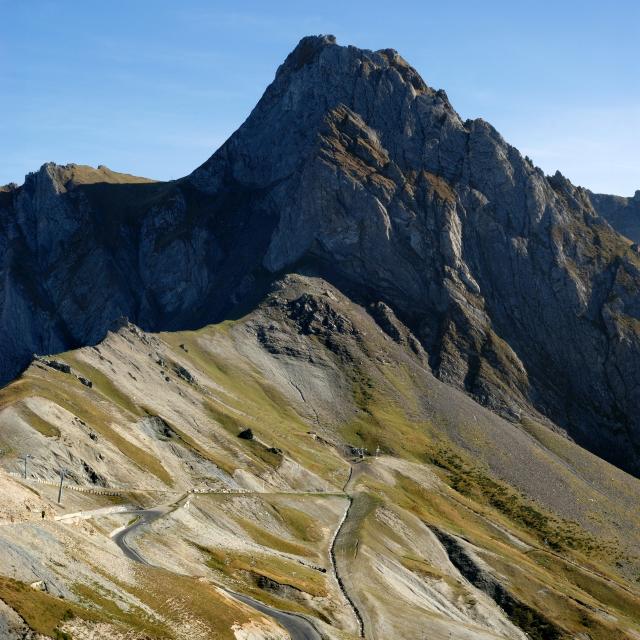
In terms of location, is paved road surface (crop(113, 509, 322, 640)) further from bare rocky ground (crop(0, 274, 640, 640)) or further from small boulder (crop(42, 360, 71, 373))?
small boulder (crop(42, 360, 71, 373))

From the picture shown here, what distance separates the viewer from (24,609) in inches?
2047

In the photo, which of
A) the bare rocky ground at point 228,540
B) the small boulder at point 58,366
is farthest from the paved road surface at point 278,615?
the small boulder at point 58,366

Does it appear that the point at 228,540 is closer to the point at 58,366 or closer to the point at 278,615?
the point at 278,615

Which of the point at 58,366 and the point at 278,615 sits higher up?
the point at 58,366

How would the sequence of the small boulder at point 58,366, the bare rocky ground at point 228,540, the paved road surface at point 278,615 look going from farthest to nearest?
the small boulder at point 58,366, the paved road surface at point 278,615, the bare rocky ground at point 228,540

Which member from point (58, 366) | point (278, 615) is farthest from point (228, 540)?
point (58, 366)

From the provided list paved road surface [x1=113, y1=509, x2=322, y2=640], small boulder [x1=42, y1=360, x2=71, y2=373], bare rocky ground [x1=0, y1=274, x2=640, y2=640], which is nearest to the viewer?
bare rocky ground [x1=0, y1=274, x2=640, y2=640]

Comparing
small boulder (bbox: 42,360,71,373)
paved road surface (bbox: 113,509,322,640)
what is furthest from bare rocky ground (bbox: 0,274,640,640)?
paved road surface (bbox: 113,509,322,640)

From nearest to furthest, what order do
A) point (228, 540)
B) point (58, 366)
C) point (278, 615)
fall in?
point (278, 615), point (228, 540), point (58, 366)

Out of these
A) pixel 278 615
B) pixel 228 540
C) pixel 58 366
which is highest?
pixel 58 366

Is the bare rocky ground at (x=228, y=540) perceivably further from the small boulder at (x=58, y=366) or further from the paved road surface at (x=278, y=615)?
the paved road surface at (x=278, y=615)

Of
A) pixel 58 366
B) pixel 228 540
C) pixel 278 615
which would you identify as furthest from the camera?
pixel 58 366

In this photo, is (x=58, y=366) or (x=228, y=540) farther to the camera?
(x=58, y=366)

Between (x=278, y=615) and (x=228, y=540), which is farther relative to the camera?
(x=228, y=540)
